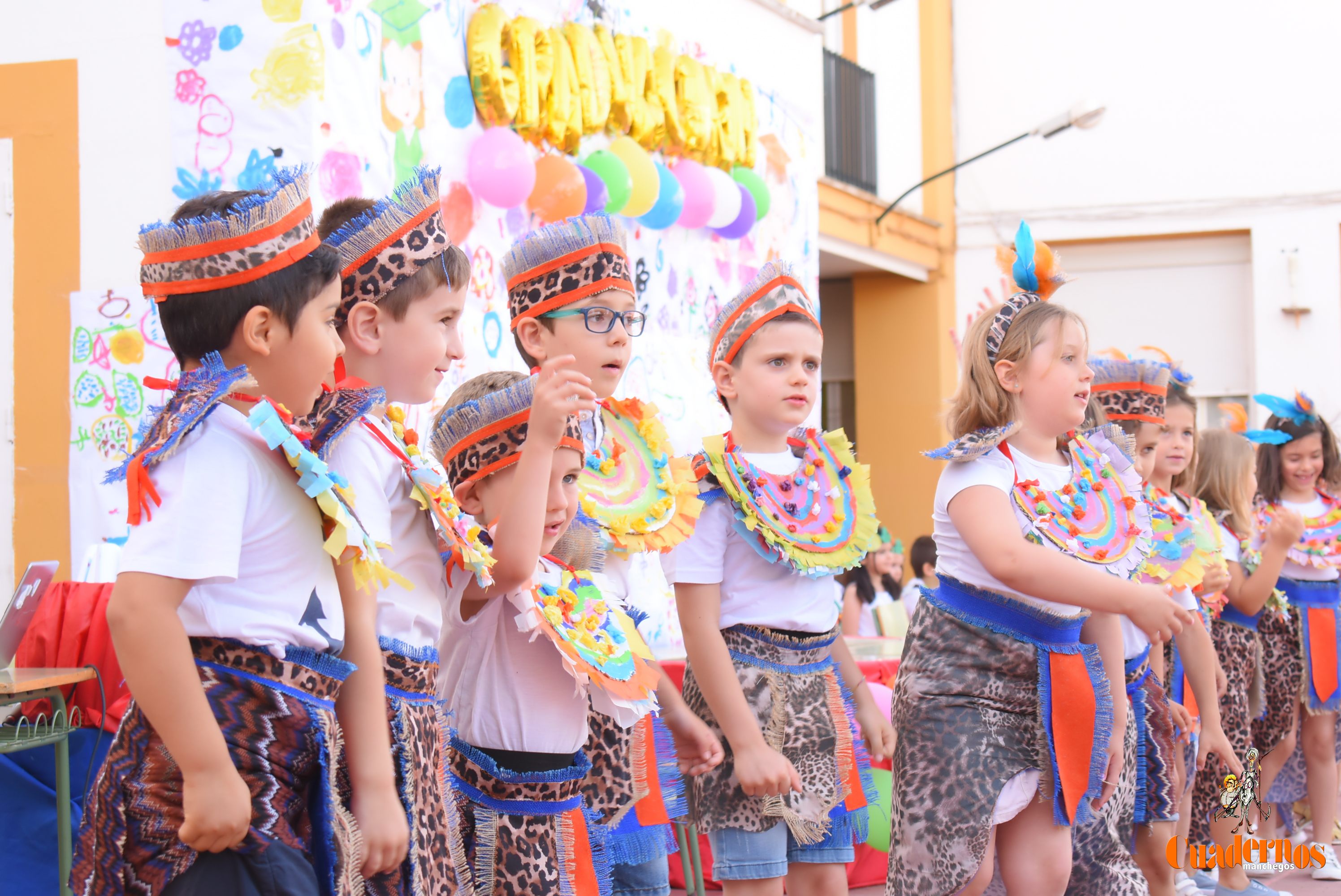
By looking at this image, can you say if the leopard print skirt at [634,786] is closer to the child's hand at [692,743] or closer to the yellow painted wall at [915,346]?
the child's hand at [692,743]

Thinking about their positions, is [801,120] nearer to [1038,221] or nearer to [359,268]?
[1038,221]

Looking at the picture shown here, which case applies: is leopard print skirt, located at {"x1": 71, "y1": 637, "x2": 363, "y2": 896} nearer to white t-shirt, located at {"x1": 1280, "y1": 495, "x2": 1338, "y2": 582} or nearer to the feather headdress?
the feather headdress

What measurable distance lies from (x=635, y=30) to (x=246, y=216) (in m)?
5.15

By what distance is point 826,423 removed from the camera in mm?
12406

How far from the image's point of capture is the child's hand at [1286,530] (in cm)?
411

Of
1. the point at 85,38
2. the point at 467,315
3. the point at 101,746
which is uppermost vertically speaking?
the point at 85,38

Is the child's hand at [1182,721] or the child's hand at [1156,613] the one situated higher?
the child's hand at [1156,613]

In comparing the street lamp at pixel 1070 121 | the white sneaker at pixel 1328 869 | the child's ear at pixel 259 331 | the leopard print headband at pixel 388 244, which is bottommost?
the white sneaker at pixel 1328 869

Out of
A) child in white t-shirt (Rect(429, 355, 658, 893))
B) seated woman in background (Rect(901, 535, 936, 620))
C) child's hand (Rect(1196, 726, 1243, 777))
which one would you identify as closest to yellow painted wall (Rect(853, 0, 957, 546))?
seated woman in background (Rect(901, 535, 936, 620))

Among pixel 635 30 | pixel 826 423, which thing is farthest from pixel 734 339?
pixel 826 423

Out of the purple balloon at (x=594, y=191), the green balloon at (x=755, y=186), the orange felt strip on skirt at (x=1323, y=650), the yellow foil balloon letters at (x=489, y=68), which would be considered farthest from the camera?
the green balloon at (x=755, y=186)

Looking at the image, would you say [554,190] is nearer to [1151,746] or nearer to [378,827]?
[1151,746]

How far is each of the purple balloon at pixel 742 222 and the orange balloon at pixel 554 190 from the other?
1649mm

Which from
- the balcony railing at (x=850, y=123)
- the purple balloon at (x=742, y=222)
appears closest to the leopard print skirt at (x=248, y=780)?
the purple balloon at (x=742, y=222)
